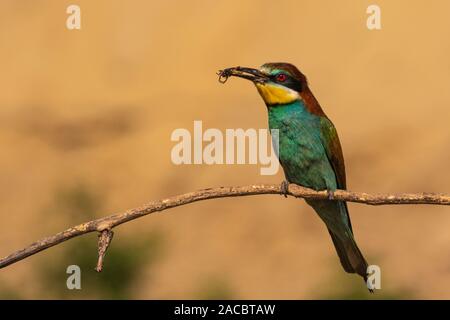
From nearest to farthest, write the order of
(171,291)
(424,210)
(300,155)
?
(300,155)
(171,291)
(424,210)

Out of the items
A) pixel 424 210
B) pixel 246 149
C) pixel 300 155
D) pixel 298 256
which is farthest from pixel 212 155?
pixel 300 155

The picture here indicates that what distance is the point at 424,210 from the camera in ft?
23.2

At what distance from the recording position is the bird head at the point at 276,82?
157 inches

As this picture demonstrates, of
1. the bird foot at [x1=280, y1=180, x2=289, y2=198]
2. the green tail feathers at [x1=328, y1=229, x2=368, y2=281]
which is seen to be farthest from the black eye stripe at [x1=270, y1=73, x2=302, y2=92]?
the green tail feathers at [x1=328, y1=229, x2=368, y2=281]

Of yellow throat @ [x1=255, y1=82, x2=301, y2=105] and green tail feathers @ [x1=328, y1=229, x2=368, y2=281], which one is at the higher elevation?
yellow throat @ [x1=255, y1=82, x2=301, y2=105]

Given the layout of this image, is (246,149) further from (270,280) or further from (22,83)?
(22,83)

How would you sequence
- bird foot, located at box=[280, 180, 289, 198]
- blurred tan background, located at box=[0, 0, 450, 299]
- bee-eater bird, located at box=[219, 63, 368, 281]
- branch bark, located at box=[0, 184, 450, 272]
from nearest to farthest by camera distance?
branch bark, located at box=[0, 184, 450, 272] < bird foot, located at box=[280, 180, 289, 198] < bee-eater bird, located at box=[219, 63, 368, 281] < blurred tan background, located at box=[0, 0, 450, 299]

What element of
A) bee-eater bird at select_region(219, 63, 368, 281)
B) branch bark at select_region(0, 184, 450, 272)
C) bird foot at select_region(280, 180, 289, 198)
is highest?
bee-eater bird at select_region(219, 63, 368, 281)

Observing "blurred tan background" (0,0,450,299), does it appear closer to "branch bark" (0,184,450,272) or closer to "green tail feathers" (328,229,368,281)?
"green tail feathers" (328,229,368,281)

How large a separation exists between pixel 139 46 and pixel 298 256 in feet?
5.45

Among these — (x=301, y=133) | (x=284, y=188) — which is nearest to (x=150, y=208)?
(x=284, y=188)

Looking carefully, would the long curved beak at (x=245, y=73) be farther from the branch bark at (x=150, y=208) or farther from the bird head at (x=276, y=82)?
the branch bark at (x=150, y=208)

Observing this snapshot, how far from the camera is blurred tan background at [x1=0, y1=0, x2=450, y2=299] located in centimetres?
682

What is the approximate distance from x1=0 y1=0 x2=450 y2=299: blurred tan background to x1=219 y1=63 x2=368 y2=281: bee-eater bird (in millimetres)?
2547
